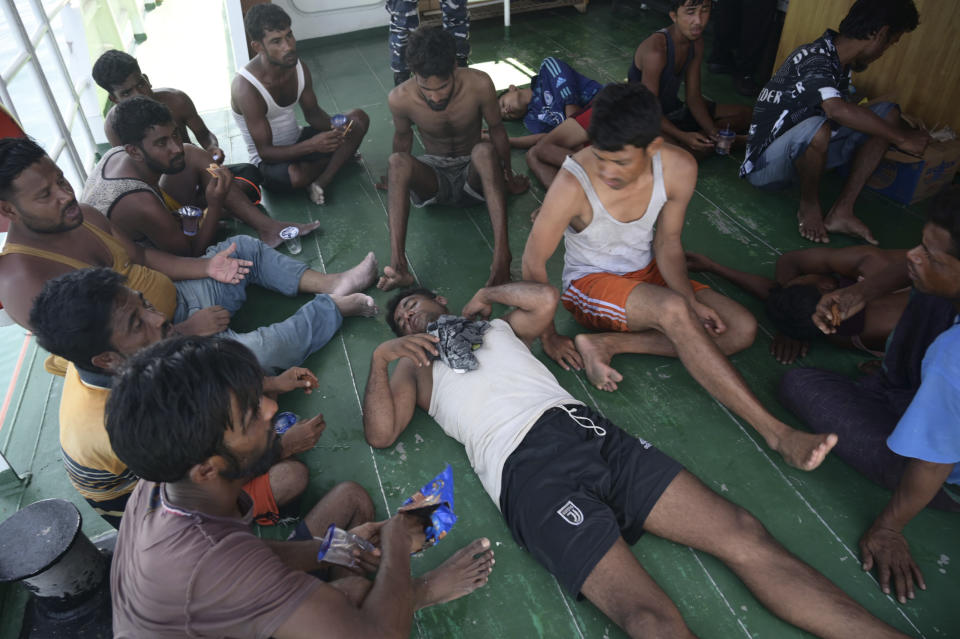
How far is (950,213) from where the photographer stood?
1753 millimetres

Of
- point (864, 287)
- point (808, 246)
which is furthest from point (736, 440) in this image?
point (808, 246)

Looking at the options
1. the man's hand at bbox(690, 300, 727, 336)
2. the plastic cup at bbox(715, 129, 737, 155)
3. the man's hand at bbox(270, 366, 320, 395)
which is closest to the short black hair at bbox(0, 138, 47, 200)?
the man's hand at bbox(270, 366, 320, 395)

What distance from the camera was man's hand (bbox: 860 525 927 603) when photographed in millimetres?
1928

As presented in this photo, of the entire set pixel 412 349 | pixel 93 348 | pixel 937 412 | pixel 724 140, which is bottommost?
pixel 724 140

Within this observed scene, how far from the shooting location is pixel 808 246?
11.3 ft

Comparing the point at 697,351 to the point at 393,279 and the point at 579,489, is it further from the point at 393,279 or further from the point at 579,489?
the point at 393,279

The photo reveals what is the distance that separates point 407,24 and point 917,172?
3.85 meters

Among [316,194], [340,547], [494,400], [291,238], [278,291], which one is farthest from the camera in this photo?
[316,194]

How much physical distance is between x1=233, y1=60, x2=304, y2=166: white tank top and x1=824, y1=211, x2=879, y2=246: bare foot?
135 inches

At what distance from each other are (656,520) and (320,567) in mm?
1083

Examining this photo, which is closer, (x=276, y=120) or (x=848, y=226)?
(x=848, y=226)

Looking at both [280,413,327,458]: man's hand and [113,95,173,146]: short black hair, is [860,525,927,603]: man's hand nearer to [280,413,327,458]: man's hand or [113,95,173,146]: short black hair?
[280,413,327,458]: man's hand

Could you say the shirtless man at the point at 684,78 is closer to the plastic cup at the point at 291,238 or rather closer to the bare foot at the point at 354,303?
the bare foot at the point at 354,303

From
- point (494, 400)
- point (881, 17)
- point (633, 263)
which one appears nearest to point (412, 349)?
point (494, 400)
